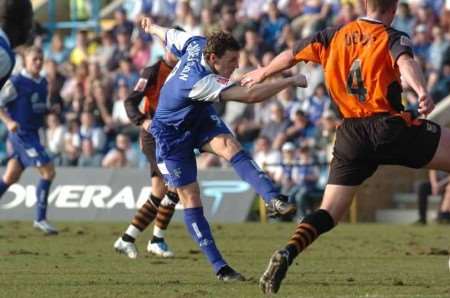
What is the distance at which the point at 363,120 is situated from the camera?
11.0 m

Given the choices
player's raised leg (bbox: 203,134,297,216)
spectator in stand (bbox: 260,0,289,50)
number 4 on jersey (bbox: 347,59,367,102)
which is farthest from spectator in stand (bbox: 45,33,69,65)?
number 4 on jersey (bbox: 347,59,367,102)

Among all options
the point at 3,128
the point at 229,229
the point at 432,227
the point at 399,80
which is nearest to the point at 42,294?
the point at 399,80

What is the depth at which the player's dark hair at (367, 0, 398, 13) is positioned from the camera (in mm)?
10953

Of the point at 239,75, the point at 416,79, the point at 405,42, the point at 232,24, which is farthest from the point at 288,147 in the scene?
the point at 416,79

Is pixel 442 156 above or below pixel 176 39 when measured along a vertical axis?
above

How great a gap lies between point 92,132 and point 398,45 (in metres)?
16.9

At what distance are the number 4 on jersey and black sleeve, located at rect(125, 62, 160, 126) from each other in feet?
15.7

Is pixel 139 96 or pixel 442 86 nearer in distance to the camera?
pixel 139 96

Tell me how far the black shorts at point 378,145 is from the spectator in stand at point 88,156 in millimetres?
15531

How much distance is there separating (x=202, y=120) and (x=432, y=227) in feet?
30.3

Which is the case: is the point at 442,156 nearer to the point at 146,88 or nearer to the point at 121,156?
the point at 146,88

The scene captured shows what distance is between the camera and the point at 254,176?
12258 mm

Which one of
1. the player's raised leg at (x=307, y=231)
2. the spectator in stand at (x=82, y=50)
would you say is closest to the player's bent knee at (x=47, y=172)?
the player's raised leg at (x=307, y=231)

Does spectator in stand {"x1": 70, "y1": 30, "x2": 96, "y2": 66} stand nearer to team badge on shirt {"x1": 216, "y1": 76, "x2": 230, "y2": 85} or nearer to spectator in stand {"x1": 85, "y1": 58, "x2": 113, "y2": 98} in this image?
spectator in stand {"x1": 85, "y1": 58, "x2": 113, "y2": 98}
